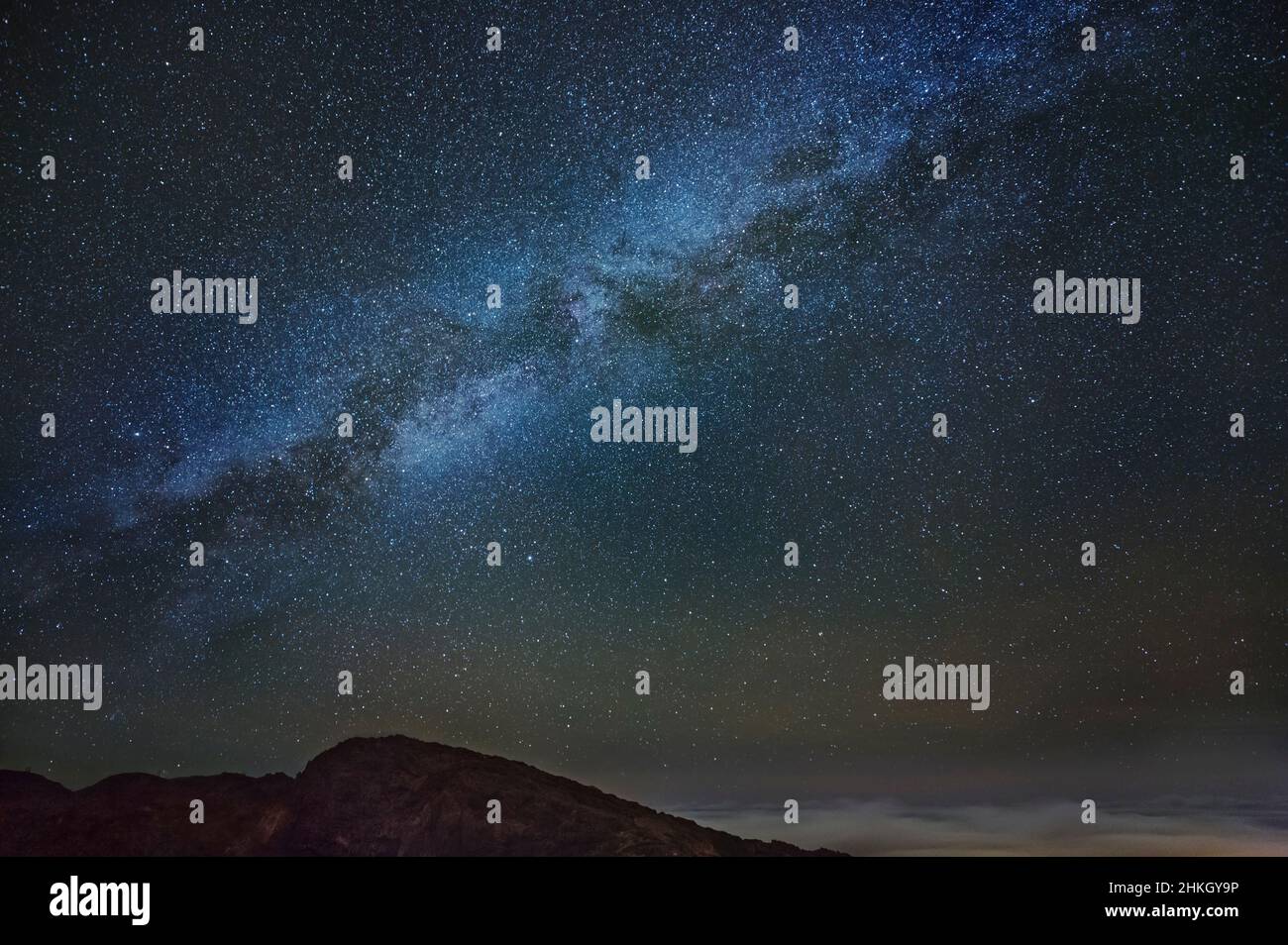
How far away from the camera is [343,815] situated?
52.0ft

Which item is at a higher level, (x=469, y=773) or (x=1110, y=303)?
(x=1110, y=303)

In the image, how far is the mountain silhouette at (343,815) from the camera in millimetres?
14141

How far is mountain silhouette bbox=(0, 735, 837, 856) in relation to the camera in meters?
14.1
